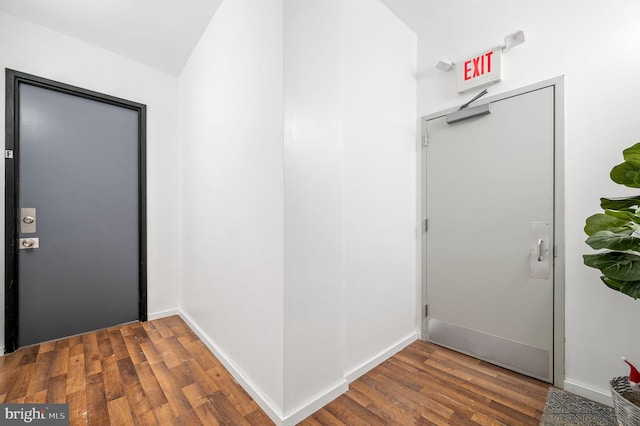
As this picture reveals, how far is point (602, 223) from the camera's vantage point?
130 cm

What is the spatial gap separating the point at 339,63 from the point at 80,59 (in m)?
2.80

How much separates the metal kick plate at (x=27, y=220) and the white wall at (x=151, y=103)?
928mm

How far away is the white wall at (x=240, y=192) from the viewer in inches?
61.6

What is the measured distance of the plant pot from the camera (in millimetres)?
1192

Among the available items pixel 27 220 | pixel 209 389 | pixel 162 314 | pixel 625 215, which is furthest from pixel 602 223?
pixel 27 220

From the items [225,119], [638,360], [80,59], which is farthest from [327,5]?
[638,360]

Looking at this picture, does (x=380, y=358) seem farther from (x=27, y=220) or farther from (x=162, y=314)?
(x=27, y=220)

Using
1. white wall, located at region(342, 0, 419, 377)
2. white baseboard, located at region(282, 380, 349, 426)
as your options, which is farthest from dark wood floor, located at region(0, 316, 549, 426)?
white wall, located at region(342, 0, 419, 377)

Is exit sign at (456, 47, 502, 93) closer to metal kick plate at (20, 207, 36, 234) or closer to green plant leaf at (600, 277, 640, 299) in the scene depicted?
green plant leaf at (600, 277, 640, 299)

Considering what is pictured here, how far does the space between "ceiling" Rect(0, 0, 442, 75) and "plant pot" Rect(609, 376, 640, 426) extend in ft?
9.65

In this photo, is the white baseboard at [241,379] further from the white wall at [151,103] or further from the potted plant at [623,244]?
the potted plant at [623,244]

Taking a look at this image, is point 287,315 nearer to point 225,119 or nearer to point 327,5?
point 225,119

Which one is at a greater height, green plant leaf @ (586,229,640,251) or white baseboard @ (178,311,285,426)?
green plant leaf @ (586,229,640,251)

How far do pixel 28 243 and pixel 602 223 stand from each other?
4351 millimetres
